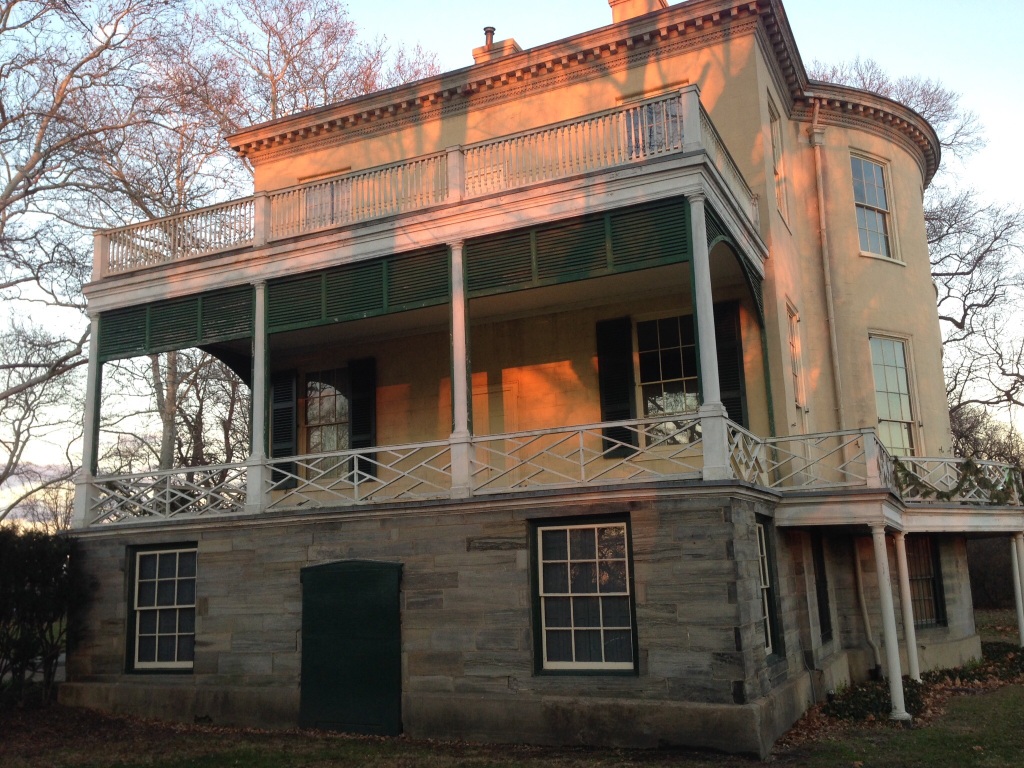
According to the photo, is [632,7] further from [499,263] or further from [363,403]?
[363,403]

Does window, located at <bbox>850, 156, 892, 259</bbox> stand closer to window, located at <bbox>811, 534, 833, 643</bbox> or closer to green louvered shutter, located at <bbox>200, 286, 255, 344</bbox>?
window, located at <bbox>811, 534, 833, 643</bbox>

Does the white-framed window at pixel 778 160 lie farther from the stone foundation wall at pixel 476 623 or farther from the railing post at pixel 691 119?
the stone foundation wall at pixel 476 623

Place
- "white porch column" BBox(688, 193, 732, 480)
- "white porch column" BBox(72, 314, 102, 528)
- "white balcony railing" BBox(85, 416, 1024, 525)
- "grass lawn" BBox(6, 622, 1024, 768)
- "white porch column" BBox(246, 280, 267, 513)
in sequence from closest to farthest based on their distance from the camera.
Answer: "grass lawn" BBox(6, 622, 1024, 768) → "white porch column" BBox(688, 193, 732, 480) → "white balcony railing" BBox(85, 416, 1024, 525) → "white porch column" BBox(246, 280, 267, 513) → "white porch column" BBox(72, 314, 102, 528)

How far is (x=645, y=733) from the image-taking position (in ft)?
32.4

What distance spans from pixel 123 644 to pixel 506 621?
6.20 metres

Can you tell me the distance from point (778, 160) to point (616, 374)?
5.11 metres

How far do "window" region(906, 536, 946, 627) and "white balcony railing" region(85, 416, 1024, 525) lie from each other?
1.19 metres

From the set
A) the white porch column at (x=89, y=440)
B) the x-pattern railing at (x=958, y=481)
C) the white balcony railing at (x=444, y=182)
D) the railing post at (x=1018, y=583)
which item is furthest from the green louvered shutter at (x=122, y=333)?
the railing post at (x=1018, y=583)

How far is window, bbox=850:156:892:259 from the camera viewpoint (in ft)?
57.2

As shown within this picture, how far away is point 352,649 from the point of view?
11.7m

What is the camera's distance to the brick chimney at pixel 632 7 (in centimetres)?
1738

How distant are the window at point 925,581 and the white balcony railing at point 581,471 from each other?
1194mm

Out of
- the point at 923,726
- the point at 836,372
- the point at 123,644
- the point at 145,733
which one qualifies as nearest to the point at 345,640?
the point at 145,733

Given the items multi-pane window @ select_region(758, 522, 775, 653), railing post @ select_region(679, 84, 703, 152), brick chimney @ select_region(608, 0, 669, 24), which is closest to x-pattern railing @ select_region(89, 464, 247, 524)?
multi-pane window @ select_region(758, 522, 775, 653)
